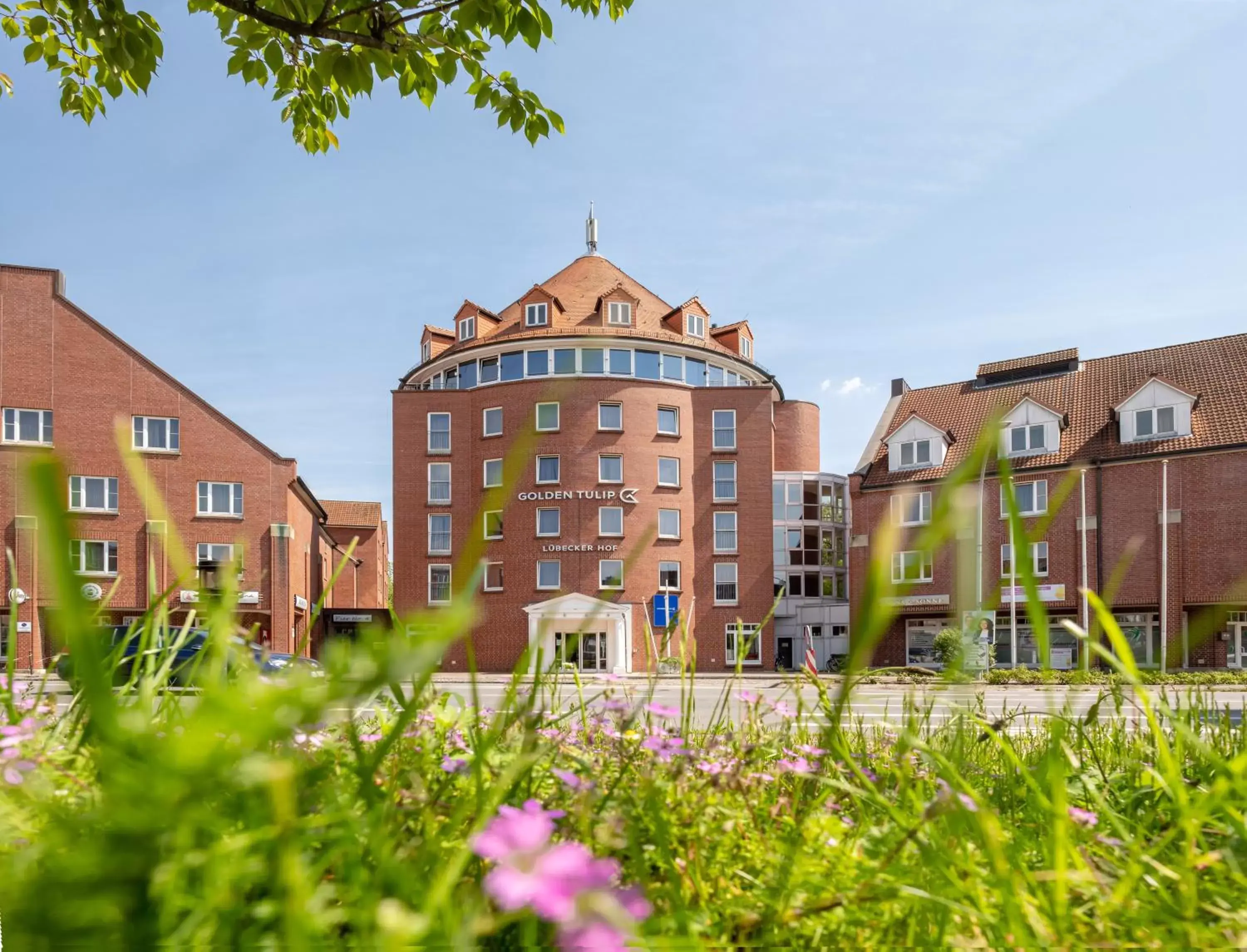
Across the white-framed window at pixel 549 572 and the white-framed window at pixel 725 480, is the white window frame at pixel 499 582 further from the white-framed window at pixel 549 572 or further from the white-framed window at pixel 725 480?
the white-framed window at pixel 725 480

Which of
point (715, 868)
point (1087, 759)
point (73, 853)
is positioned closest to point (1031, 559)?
point (715, 868)

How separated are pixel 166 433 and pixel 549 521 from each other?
57.2 ft

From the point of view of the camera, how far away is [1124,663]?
4.33 ft

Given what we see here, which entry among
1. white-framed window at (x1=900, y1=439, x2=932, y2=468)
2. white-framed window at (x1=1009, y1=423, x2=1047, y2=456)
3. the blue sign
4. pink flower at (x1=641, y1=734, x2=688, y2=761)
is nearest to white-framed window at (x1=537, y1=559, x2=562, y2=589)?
the blue sign

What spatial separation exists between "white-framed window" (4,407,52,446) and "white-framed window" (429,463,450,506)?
1631 centimetres

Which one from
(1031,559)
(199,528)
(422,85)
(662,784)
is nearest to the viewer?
(1031,559)

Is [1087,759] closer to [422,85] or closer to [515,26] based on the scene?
Answer: [515,26]

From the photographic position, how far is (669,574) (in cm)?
4256

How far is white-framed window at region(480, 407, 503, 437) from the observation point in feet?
143

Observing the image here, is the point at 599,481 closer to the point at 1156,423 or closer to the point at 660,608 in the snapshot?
the point at 660,608

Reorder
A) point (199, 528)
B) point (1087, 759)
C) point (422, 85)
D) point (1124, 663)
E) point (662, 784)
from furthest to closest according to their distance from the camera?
point (199, 528)
point (422, 85)
point (1087, 759)
point (662, 784)
point (1124, 663)

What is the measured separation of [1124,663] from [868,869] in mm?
496

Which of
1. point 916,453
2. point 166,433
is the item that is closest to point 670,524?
point 916,453

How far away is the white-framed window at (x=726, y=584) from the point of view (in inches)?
1687
